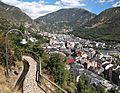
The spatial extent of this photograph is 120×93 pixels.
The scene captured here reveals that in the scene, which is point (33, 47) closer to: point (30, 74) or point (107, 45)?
point (30, 74)

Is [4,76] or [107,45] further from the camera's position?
[107,45]

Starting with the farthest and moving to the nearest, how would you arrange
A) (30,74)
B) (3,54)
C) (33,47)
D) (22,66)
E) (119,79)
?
(119,79), (33,47), (22,66), (3,54), (30,74)

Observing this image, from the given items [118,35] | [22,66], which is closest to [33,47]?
[22,66]

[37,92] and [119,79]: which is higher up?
[37,92]

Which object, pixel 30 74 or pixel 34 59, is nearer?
pixel 30 74

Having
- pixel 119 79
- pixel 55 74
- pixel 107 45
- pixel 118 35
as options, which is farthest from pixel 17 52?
pixel 118 35

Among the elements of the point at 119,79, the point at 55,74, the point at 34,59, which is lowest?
the point at 119,79

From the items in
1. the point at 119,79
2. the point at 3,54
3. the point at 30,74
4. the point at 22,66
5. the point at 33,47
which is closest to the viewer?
the point at 30,74

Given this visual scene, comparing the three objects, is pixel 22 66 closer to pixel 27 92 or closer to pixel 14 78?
pixel 14 78

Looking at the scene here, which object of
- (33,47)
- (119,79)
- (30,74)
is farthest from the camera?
(119,79)
